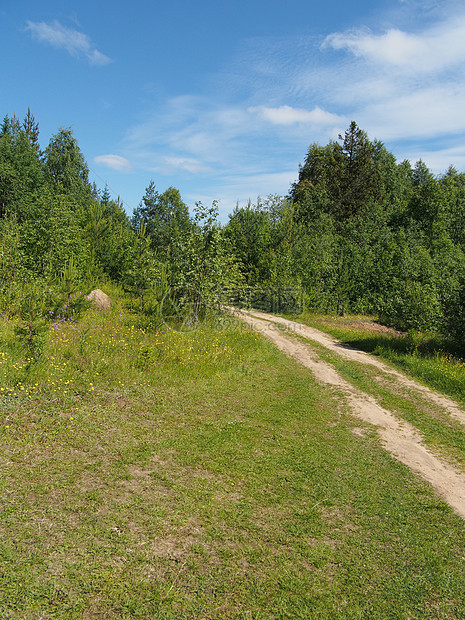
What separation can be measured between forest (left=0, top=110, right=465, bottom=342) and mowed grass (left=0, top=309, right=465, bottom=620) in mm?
3159

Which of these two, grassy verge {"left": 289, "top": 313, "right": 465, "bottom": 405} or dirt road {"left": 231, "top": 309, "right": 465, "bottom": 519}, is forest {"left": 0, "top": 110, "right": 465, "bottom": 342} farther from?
dirt road {"left": 231, "top": 309, "right": 465, "bottom": 519}

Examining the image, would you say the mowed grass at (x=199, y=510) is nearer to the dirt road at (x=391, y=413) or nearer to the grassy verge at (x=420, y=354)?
the dirt road at (x=391, y=413)

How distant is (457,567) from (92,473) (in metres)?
4.48

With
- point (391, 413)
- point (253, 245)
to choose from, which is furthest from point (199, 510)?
point (253, 245)

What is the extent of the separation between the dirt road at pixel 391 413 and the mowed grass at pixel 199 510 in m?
0.32

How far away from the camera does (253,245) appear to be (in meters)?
32.1

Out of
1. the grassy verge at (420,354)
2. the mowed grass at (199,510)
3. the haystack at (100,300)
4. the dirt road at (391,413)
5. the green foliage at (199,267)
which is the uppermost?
the green foliage at (199,267)

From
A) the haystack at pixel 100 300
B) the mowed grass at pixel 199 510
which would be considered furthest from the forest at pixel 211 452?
the haystack at pixel 100 300

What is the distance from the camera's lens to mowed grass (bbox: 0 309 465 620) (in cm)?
336

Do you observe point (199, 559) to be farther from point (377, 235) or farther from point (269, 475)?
point (377, 235)

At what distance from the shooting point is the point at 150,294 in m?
14.4

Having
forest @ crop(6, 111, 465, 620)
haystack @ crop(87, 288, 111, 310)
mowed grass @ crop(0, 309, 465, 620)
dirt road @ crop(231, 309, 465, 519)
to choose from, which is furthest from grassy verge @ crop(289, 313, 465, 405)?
haystack @ crop(87, 288, 111, 310)

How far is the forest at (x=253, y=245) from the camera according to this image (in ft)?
45.1

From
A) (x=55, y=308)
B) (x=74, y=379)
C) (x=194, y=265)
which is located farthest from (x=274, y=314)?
(x=74, y=379)
